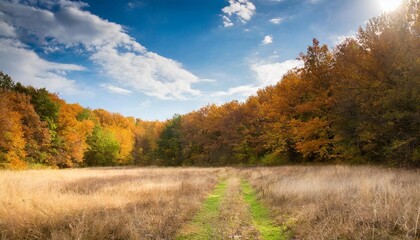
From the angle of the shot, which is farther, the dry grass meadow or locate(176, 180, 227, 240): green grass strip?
locate(176, 180, 227, 240): green grass strip

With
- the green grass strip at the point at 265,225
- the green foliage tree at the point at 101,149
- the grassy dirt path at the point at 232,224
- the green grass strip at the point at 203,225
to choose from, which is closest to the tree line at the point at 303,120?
the green foliage tree at the point at 101,149

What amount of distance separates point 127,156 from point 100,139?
9.70m

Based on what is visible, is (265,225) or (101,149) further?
(101,149)

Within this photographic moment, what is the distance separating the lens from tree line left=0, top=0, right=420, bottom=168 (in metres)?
17.3

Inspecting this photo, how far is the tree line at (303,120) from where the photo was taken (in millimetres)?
17297

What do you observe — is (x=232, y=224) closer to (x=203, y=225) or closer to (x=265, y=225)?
(x=203, y=225)

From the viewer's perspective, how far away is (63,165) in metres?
52.6

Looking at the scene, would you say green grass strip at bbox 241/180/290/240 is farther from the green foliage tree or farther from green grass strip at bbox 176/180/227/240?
the green foliage tree

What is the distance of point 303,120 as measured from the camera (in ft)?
99.1

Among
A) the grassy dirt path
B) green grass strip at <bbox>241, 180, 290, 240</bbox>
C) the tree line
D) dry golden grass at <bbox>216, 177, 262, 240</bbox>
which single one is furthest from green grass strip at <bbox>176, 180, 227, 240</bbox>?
the tree line

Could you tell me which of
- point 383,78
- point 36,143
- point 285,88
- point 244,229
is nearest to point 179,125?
point 36,143

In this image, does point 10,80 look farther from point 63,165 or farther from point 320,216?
point 320,216

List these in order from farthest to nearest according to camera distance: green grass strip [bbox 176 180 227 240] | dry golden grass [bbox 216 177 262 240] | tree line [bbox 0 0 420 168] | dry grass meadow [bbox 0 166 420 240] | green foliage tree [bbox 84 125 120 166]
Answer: green foliage tree [bbox 84 125 120 166] → tree line [bbox 0 0 420 168] → green grass strip [bbox 176 180 227 240] → dry golden grass [bbox 216 177 262 240] → dry grass meadow [bbox 0 166 420 240]

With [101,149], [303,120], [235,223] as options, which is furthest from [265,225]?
[101,149]
